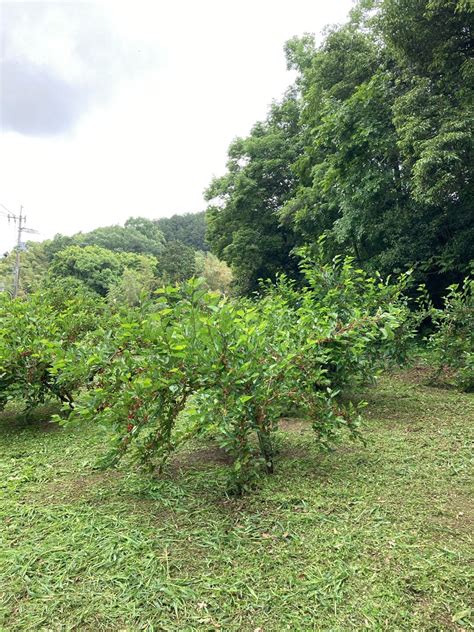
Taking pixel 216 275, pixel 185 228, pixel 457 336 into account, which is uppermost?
pixel 185 228

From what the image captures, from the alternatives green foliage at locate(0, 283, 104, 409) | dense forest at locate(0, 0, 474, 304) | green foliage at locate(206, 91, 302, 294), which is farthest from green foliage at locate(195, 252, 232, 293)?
green foliage at locate(0, 283, 104, 409)

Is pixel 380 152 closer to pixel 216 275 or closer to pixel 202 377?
pixel 202 377

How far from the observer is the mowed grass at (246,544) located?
52.6 inches

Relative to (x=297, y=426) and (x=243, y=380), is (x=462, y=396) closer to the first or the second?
(x=297, y=426)

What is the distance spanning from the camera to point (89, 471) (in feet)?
8.31

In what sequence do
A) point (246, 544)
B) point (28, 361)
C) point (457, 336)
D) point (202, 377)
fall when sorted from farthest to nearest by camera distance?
point (457, 336), point (28, 361), point (202, 377), point (246, 544)

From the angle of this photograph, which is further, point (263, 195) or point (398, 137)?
point (263, 195)

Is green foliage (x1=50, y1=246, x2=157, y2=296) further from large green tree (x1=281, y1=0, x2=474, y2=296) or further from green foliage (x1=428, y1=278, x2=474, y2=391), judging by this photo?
green foliage (x1=428, y1=278, x2=474, y2=391)

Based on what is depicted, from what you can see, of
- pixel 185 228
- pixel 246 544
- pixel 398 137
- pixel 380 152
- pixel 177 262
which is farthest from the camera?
pixel 185 228

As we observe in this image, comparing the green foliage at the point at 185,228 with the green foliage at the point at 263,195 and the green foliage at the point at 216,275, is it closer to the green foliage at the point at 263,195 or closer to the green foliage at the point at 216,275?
the green foliage at the point at 216,275

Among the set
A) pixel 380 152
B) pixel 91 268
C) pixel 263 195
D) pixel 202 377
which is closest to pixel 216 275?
pixel 91 268

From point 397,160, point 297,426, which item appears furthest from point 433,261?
point 297,426

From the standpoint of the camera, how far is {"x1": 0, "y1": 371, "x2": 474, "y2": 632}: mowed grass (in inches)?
52.6

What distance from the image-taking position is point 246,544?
1.69 meters
